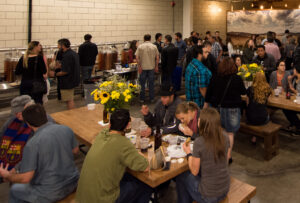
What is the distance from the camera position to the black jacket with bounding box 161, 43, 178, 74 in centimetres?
762

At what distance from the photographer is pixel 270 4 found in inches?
543

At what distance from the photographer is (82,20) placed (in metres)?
8.52

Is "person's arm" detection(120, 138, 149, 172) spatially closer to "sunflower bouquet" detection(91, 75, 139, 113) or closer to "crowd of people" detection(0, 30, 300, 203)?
"crowd of people" detection(0, 30, 300, 203)

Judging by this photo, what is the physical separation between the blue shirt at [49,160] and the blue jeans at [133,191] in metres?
0.47

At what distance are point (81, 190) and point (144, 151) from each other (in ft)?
2.37

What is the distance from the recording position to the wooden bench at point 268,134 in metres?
4.23

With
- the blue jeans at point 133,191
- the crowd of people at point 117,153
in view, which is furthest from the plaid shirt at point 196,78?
the blue jeans at point 133,191

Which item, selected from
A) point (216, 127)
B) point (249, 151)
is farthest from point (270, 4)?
point (216, 127)

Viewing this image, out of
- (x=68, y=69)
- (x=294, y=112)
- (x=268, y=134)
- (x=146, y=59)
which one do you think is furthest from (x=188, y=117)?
(x=146, y=59)

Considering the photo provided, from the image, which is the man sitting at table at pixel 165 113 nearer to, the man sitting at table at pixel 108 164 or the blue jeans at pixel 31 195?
the man sitting at table at pixel 108 164

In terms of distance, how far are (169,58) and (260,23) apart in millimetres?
7638

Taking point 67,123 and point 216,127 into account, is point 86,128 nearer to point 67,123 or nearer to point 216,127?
point 67,123

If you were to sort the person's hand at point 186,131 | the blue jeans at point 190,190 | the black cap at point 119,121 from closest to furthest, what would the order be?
the black cap at point 119,121
the blue jeans at point 190,190
the person's hand at point 186,131

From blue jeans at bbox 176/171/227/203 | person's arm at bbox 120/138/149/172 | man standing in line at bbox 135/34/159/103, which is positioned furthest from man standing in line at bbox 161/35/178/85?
person's arm at bbox 120/138/149/172
